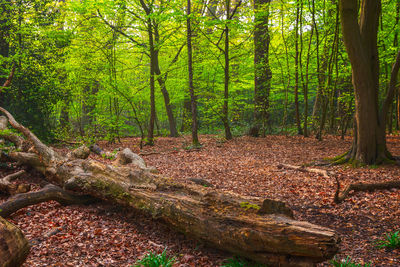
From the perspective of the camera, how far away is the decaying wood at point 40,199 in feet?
15.8

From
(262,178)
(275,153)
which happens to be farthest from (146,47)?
(262,178)

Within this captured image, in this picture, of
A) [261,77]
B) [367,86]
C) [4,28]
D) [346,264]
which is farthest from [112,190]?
[261,77]

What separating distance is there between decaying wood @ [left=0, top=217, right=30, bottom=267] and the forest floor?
0.90 m

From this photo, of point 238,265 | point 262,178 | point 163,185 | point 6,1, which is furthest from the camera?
point 6,1

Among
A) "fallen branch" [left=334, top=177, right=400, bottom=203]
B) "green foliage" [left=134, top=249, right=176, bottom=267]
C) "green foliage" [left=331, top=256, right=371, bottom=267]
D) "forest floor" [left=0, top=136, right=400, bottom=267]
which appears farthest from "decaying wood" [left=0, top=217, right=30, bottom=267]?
"fallen branch" [left=334, top=177, right=400, bottom=203]

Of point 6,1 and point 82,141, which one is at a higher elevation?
point 6,1

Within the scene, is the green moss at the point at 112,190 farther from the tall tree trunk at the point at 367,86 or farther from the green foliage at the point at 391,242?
the tall tree trunk at the point at 367,86

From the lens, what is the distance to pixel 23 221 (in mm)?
4910

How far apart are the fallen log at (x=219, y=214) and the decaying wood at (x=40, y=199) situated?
186 mm

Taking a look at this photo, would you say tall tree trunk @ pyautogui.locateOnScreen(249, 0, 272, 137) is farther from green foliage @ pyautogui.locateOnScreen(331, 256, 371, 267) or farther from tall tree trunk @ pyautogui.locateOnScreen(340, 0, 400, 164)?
green foliage @ pyautogui.locateOnScreen(331, 256, 371, 267)

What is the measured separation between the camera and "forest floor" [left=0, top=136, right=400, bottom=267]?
3.71m

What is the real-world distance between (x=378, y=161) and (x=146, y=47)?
38.6ft

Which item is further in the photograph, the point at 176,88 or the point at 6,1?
the point at 176,88

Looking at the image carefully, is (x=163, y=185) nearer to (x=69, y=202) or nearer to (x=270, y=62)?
(x=69, y=202)
